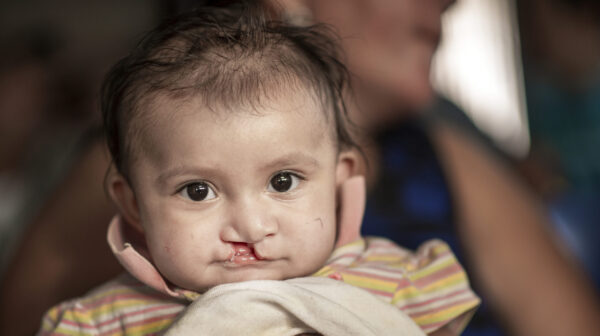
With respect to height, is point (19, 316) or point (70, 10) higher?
point (70, 10)

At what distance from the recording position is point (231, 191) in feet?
2.42

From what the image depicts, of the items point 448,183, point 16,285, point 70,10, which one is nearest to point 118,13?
point 70,10

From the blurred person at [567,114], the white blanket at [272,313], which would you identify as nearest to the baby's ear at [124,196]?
the white blanket at [272,313]

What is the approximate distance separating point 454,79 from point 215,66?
4.30ft

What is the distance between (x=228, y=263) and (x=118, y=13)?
1.61 metres

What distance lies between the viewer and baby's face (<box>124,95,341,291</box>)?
73cm

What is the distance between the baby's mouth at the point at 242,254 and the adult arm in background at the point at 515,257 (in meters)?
0.60

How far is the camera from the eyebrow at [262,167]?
0.74m

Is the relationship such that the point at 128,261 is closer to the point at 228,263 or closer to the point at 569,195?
the point at 228,263

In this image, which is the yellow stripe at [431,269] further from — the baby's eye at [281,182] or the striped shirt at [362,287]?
the baby's eye at [281,182]

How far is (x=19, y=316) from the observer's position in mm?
1222

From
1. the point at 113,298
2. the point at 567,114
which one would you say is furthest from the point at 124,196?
the point at 567,114

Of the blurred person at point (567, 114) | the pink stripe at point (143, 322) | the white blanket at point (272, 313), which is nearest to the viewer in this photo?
the white blanket at point (272, 313)

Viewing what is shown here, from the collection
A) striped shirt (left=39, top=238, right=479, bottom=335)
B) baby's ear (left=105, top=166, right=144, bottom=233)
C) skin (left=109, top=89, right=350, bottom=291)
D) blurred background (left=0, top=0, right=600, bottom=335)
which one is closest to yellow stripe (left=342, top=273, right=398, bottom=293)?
striped shirt (left=39, top=238, right=479, bottom=335)
